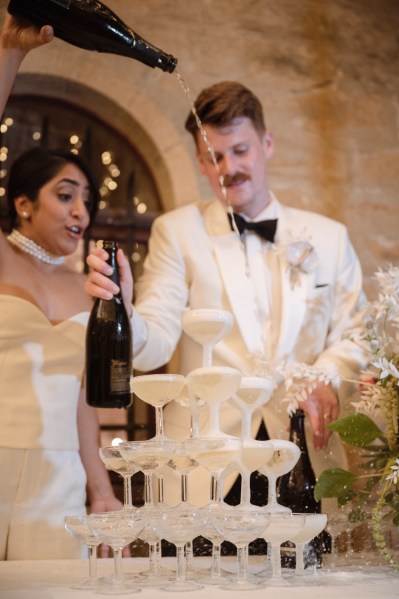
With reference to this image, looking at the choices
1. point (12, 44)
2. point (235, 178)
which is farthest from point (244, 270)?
point (12, 44)

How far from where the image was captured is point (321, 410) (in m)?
2.15

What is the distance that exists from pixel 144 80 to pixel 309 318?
1573 millimetres

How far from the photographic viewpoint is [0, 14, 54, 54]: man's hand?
1978mm

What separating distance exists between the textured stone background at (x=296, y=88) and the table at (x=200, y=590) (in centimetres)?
223

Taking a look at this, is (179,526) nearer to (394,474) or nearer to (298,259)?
(394,474)

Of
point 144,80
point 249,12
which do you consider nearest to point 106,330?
point 144,80

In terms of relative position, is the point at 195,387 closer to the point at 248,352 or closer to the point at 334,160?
the point at 248,352

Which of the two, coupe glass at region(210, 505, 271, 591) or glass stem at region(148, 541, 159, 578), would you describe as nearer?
coupe glass at region(210, 505, 271, 591)

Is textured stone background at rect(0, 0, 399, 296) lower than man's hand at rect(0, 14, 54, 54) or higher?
higher

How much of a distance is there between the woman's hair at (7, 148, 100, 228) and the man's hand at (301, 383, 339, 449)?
3.72 feet

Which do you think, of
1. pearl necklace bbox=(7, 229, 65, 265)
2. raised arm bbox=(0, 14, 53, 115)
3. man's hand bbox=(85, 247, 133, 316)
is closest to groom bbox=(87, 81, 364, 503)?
pearl necklace bbox=(7, 229, 65, 265)

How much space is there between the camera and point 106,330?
2066 mm

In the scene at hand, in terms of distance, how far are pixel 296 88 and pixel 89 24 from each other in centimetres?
206

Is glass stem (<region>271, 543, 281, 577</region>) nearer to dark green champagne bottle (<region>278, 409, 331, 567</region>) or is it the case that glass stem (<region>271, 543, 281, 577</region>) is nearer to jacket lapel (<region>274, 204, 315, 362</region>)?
dark green champagne bottle (<region>278, 409, 331, 567</region>)
